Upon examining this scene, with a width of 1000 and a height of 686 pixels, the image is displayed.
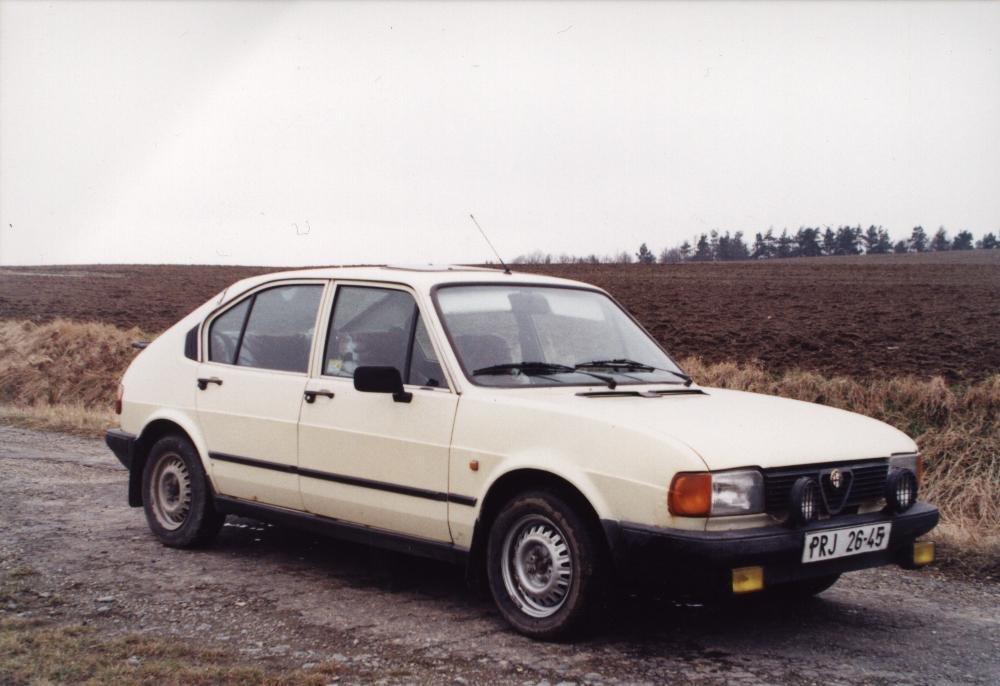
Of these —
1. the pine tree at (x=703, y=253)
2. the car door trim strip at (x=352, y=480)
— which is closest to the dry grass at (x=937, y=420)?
the car door trim strip at (x=352, y=480)

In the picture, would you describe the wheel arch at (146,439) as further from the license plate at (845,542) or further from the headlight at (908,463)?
the headlight at (908,463)

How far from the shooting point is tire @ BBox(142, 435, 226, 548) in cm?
645

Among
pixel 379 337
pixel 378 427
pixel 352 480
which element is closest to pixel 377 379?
pixel 378 427

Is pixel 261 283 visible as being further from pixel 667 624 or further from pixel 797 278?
pixel 797 278

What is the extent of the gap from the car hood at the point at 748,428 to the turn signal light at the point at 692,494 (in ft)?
0.23

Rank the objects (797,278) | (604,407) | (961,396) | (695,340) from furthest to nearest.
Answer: (797,278), (695,340), (961,396), (604,407)

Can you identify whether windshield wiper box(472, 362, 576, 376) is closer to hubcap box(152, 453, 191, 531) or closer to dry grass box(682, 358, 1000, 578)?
hubcap box(152, 453, 191, 531)

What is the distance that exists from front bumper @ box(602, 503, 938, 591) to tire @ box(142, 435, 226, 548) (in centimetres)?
307

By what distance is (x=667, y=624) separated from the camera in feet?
16.7

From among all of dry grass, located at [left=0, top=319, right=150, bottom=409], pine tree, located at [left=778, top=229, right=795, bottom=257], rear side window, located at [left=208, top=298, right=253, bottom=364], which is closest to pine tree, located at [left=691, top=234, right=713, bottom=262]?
pine tree, located at [left=778, top=229, right=795, bottom=257]

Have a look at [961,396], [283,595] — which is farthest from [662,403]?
[961,396]

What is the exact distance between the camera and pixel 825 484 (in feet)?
15.0

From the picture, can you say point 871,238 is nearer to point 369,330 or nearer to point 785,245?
point 785,245

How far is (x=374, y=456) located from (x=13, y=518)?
11.0 ft
